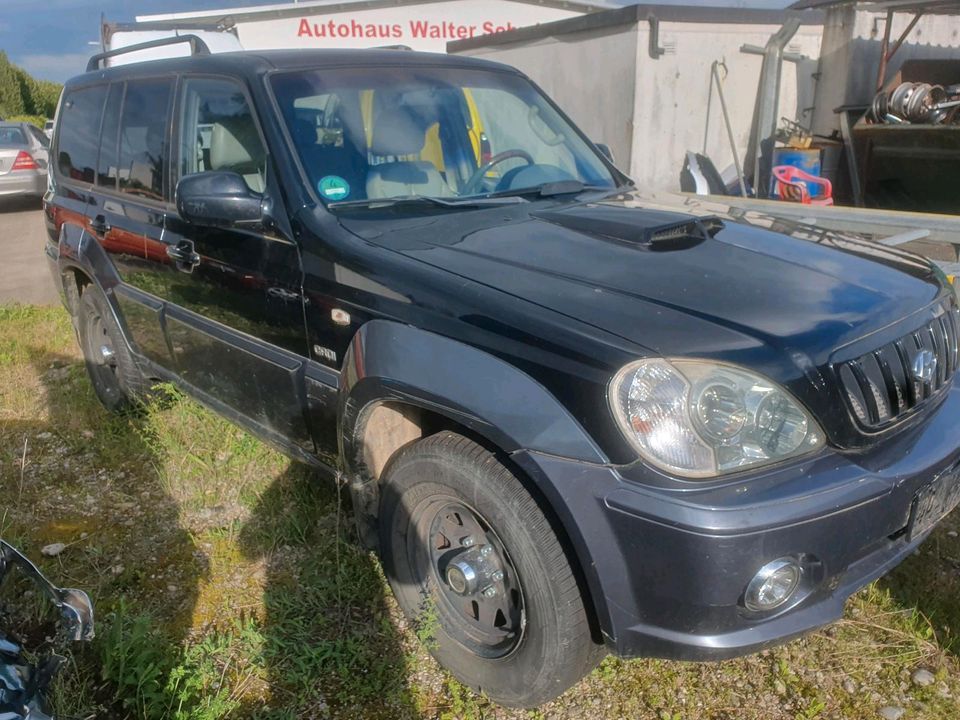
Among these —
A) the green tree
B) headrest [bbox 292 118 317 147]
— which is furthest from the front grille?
the green tree

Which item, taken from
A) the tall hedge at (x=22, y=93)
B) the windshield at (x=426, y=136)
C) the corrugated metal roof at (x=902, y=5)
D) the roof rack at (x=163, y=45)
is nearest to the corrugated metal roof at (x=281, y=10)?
the corrugated metal roof at (x=902, y=5)

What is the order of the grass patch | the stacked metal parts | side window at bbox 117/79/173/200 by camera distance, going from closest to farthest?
the grass patch < side window at bbox 117/79/173/200 < the stacked metal parts

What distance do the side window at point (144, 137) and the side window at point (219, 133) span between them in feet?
0.60

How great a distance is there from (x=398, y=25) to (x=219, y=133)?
15.9 m

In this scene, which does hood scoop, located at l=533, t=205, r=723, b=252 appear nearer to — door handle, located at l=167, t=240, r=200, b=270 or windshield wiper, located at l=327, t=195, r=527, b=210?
windshield wiper, located at l=327, t=195, r=527, b=210

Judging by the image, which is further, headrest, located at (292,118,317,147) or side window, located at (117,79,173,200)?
side window, located at (117,79,173,200)

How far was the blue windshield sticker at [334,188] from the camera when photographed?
2803 millimetres

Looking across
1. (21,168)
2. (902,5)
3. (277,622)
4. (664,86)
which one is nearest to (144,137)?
(277,622)

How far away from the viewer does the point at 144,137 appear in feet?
12.2

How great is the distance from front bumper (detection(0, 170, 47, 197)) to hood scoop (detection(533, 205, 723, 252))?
1359cm

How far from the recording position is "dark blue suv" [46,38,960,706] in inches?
73.6

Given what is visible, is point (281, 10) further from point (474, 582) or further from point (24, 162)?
point (474, 582)

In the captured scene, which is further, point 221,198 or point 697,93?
point 697,93

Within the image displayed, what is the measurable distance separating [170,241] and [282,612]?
1666 millimetres
